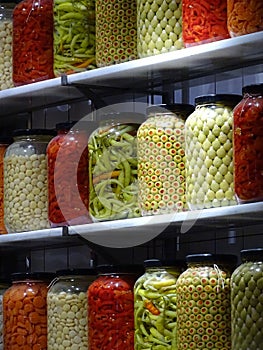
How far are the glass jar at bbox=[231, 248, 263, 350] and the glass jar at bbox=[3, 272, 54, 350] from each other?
2.38 ft

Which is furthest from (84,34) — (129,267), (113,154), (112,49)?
(129,267)

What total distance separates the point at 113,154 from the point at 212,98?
343 mm

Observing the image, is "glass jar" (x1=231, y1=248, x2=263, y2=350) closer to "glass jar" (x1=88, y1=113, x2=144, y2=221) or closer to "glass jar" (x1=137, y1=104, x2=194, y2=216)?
"glass jar" (x1=137, y1=104, x2=194, y2=216)

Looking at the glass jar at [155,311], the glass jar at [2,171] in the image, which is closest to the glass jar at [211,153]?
the glass jar at [155,311]

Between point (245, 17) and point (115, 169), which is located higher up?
point (245, 17)

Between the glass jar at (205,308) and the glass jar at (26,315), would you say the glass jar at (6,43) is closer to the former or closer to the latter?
the glass jar at (26,315)

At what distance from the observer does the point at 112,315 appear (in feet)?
8.59

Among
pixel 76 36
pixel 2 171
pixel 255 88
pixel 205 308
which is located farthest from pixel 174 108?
pixel 2 171

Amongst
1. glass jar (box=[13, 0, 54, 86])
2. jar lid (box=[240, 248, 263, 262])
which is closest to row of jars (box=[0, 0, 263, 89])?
glass jar (box=[13, 0, 54, 86])

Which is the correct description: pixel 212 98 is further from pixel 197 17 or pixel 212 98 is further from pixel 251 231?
pixel 251 231

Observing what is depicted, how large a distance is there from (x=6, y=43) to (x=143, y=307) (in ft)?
3.33

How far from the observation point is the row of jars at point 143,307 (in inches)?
91.7

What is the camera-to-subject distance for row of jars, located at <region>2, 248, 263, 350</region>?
91.7 inches

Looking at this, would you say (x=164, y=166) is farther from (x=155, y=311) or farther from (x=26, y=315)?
(x=26, y=315)
